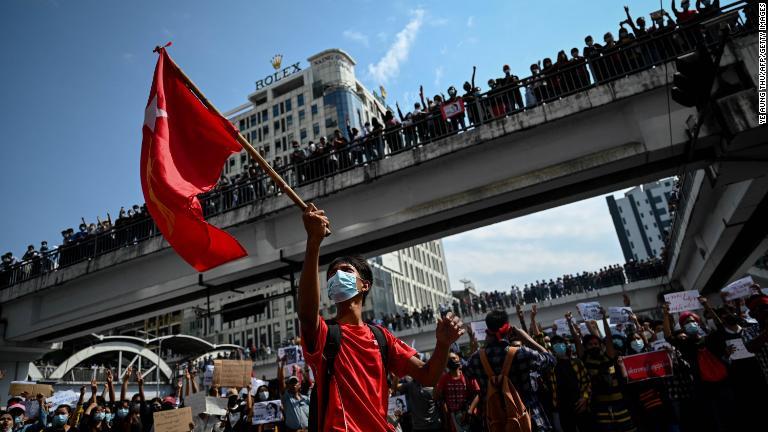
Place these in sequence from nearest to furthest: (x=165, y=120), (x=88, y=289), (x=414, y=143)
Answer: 1. (x=165, y=120)
2. (x=414, y=143)
3. (x=88, y=289)

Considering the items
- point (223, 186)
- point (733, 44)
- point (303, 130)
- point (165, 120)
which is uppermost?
point (303, 130)

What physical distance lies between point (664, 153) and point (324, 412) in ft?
34.1

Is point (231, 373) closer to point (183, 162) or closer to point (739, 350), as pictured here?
point (183, 162)

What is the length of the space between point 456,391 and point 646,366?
2.85 m

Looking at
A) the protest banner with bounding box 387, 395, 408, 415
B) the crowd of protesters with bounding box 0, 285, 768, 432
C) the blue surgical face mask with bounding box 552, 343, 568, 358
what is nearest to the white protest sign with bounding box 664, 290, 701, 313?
the crowd of protesters with bounding box 0, 285, 768, 432

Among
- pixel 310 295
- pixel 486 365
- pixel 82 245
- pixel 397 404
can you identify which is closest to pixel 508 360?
pixel 486 365

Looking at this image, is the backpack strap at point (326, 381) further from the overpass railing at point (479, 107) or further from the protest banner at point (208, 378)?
the overpass railing at point (479, 107)

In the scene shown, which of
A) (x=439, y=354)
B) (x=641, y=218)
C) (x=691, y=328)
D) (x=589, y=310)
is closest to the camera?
(x=439, y=354)

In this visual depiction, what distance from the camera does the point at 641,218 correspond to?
98.5m

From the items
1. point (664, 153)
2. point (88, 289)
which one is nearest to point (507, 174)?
point (664, 153)

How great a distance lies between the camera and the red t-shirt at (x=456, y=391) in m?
7.55

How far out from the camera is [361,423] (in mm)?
2389

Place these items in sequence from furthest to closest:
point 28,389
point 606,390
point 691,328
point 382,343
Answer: point 28,389
point 691,328
point 606,390
point 382,343

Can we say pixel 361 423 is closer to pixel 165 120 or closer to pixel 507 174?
pixel 165 120
